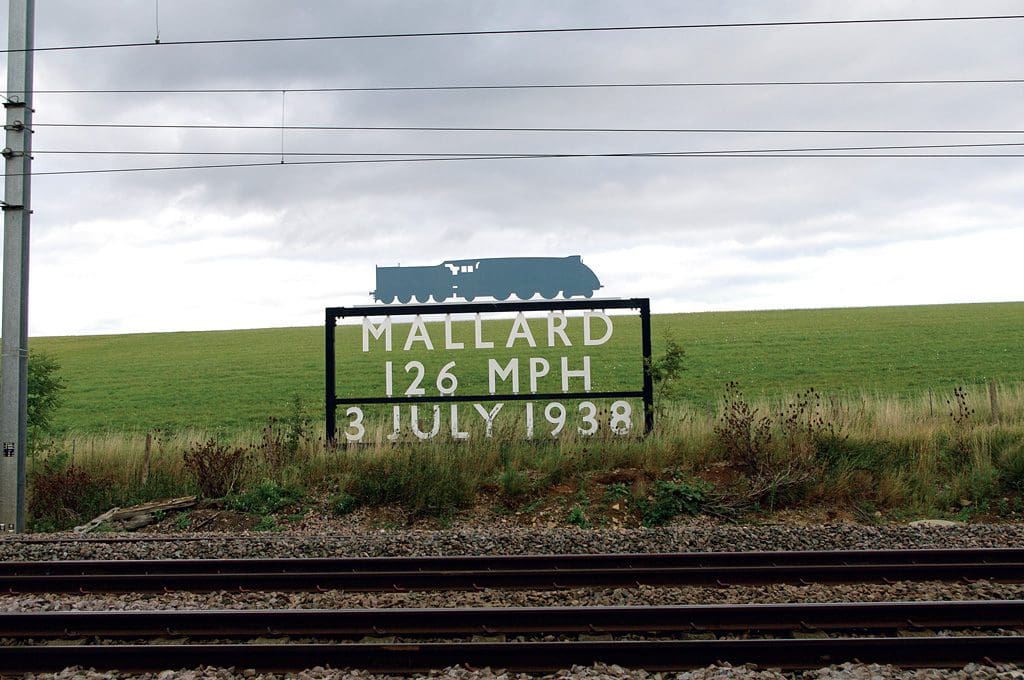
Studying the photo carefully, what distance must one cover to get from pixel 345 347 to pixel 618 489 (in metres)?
38.4

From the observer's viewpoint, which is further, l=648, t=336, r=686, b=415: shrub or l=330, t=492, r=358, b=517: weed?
l=648, t=336, r=686, b=415: shrub

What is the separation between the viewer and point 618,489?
556 inches

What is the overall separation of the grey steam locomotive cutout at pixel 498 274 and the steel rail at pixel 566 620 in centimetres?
1285

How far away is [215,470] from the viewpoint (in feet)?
49.5

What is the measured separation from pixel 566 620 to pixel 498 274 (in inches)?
511

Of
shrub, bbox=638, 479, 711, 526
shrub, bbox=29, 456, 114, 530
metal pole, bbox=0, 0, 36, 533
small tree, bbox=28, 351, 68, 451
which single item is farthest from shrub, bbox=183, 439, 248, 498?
shrub, bbox=638, 479, 711, 526

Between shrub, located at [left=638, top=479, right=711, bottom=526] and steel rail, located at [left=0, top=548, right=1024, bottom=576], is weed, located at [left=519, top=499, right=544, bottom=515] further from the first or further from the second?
steel rail, located at [left=0, top=548, right=1024, bottom=576]

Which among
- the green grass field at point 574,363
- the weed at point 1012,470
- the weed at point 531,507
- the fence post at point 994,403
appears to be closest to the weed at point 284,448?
the green grass field at point 574,363

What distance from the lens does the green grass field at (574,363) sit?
3269cm

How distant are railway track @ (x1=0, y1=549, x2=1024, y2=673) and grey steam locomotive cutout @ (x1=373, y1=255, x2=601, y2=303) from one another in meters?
11.3

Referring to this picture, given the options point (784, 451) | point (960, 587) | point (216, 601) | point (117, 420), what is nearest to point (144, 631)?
point (216, 601)

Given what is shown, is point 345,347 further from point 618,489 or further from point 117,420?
point 618,489

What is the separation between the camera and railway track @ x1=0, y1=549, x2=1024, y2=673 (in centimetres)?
646

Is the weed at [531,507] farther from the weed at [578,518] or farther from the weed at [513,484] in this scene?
the weed at [578,518]
